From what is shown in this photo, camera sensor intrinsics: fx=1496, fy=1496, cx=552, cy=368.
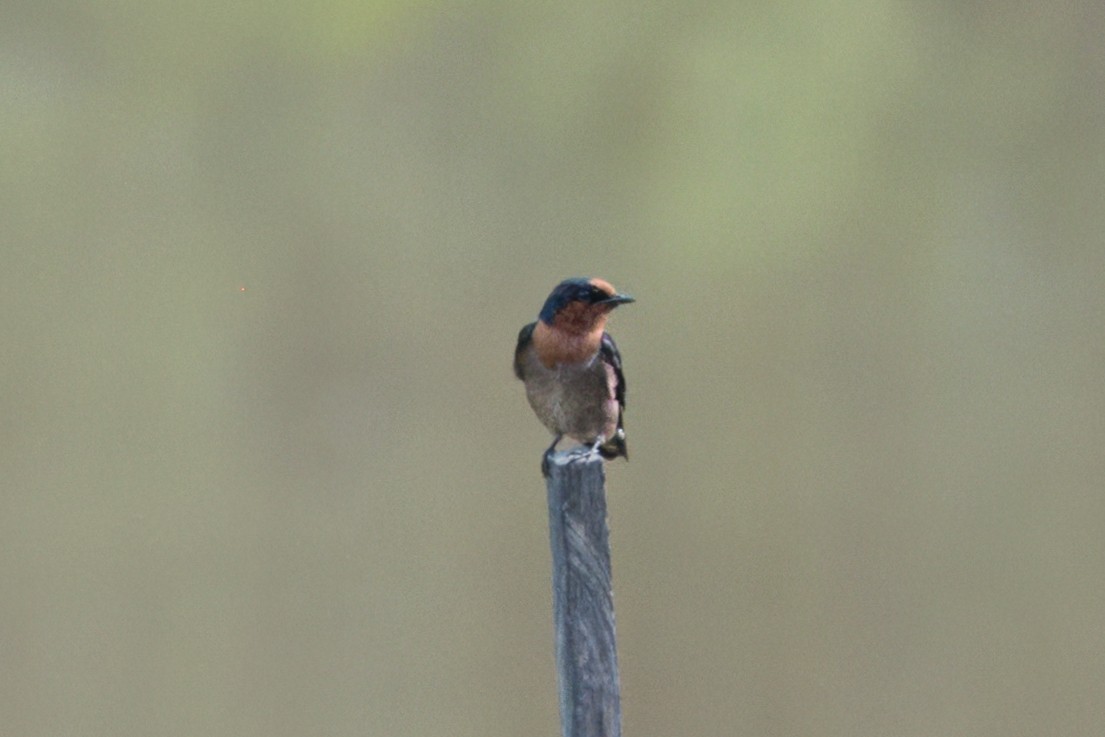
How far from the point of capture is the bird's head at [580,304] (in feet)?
9.90

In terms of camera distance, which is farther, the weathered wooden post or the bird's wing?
the bird's wing

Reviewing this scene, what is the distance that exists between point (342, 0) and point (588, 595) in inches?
77.0

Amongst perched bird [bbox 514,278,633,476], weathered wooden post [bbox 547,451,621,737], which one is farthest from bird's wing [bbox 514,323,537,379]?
weathered wooden post [bbox 547,451,621,737]

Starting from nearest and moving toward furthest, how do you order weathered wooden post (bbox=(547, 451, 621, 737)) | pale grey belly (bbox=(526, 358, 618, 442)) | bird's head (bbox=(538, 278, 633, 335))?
weathered wooden post (bbox=(547, 451, 621, 737)), bird's head (bbox=(538, 278, 633, 335)), pale grey belly (bbox=(526, 358, 618, 442))

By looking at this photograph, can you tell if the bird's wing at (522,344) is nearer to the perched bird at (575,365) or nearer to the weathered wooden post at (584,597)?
the perched bird at (575,365)

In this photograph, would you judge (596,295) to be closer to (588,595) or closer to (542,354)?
(542,354)

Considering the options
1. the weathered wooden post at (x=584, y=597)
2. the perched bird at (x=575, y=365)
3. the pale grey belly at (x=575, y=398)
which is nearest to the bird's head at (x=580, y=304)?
the perched bird at (x=575, y=365)

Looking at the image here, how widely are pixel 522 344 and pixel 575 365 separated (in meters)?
0.17

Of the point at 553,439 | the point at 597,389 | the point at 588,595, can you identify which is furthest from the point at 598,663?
the point at 553,439

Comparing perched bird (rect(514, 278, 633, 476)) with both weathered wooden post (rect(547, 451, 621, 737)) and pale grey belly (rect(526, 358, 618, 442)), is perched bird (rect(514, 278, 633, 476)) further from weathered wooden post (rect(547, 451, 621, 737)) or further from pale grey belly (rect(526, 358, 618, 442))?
weathered wooden post (rect(547, 451, 621, 737))

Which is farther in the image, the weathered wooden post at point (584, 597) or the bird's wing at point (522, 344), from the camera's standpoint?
the bird's wing at point (522, 344)

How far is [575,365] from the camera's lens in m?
3.13

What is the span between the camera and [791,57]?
4086 mm

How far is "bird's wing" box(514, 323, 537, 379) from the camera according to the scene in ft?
10.6
